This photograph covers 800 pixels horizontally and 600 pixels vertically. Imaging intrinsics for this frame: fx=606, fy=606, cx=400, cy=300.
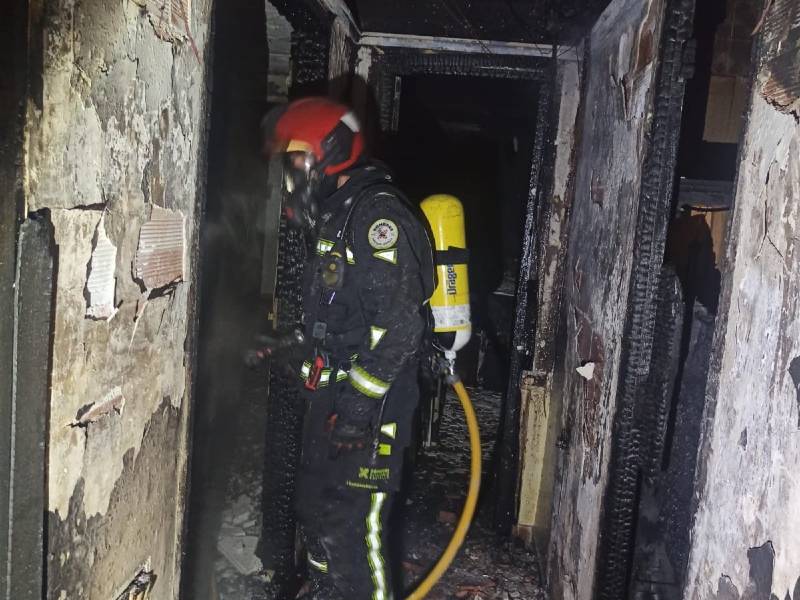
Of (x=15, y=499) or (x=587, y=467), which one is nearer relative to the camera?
(x=15, y=499)

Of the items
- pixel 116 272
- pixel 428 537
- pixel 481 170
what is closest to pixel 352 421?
pixel 428 537

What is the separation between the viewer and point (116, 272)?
107 centimetres

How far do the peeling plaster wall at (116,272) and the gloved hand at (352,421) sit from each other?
1.08 metres

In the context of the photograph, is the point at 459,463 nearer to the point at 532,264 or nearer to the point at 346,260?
the point at 532,264

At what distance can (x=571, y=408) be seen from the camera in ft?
9.16

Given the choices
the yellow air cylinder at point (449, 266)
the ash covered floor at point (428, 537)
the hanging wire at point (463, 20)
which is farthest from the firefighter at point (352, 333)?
the hanging wire at point (463, 20)

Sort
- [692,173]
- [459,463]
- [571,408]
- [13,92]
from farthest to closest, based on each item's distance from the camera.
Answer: [459,463], [692,173], [571,408], [13,92]

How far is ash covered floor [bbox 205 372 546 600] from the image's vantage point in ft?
9.89

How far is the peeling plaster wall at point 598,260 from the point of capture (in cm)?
208

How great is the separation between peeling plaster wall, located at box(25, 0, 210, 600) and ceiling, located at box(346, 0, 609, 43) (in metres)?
1.82

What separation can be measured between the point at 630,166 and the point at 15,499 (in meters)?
1.98

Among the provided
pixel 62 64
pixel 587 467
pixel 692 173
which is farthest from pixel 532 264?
pixel 62 64

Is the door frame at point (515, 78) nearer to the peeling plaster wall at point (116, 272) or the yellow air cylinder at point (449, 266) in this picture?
the yellow air cylinder at point (449, 266)

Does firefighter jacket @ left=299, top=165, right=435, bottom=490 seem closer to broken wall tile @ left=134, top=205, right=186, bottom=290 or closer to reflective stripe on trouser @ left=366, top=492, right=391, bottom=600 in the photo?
reflective stripe on trouser @ left=366, top=492, right=391, bottom=600
